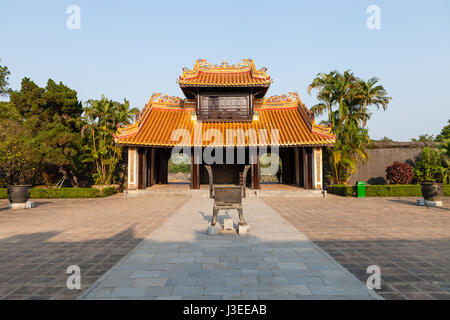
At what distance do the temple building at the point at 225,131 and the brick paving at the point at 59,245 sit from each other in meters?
6.76

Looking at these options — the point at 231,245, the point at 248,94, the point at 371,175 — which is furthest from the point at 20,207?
the point at 371,175

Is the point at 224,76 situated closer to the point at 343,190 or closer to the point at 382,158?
the point at 343,190

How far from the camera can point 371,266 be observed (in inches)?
160

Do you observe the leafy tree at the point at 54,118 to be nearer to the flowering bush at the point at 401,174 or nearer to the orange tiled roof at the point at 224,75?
the orange tiled roof at the point at 224,75

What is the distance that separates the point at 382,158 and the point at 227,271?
1874 cm

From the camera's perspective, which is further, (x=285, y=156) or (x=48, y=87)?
(x=285, y=156)

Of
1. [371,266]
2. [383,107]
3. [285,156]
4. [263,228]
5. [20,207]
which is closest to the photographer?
[371,266]

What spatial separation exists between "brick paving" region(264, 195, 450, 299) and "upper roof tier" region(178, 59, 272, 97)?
35.6ft

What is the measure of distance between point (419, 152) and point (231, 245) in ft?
62.7

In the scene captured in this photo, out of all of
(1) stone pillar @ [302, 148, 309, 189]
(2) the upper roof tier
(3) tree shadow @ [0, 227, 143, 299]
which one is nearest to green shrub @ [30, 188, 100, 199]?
(3) tree shadow @ [0, 227, 143, 299]

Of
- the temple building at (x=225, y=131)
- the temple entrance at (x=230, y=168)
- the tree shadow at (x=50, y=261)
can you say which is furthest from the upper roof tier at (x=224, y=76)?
the tree shadow at (x=50, y=261)
